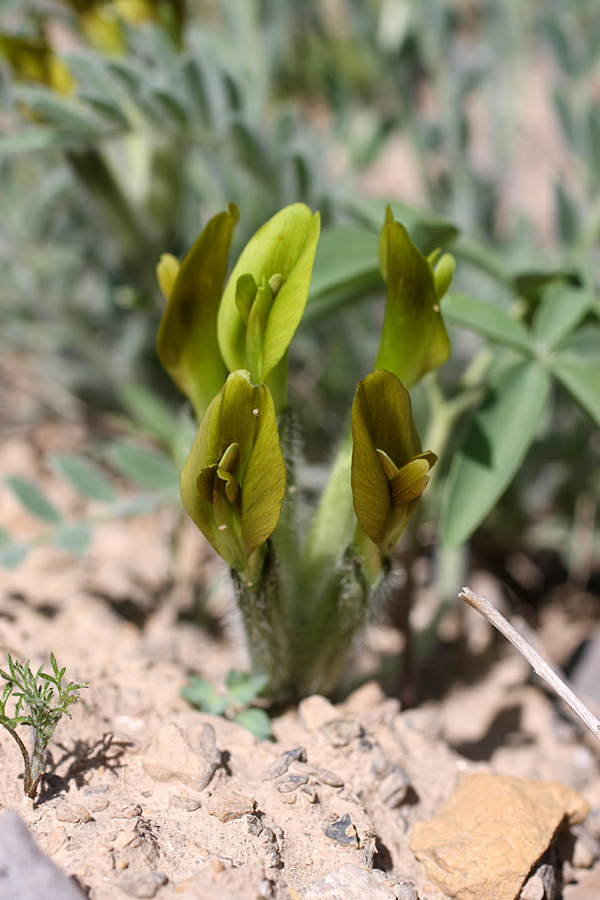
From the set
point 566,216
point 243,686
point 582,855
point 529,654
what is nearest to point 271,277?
point 529,654

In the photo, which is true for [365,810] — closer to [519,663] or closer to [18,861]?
[18,861]

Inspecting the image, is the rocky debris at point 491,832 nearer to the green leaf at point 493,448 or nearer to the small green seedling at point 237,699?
the small green seedling at point 237,699

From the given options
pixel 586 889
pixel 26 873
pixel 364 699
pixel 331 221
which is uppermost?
pixel 331 221

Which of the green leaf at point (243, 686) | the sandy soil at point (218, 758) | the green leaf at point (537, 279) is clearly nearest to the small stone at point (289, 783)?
the sandy soil at point (218, 758)

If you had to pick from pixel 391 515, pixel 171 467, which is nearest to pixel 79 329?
pixel 171 467

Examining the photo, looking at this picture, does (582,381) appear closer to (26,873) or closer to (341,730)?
(341,730)

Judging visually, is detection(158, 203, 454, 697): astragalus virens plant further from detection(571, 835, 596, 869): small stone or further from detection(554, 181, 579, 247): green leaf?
detection(554, 181, 579, 247): green leaf
